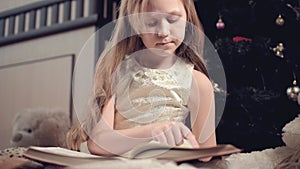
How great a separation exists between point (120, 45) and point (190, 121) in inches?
7.2

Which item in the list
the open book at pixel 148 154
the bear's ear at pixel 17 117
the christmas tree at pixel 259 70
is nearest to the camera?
the open book at pixel 148 154

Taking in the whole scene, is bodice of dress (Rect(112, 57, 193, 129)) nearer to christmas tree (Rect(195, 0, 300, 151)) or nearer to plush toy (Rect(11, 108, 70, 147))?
christmas tree (Rect(195, 0, 300, 151))

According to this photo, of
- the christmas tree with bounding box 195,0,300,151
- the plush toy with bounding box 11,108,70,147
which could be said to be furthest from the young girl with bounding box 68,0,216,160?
the plush toy with bounding box 11,108,70,147

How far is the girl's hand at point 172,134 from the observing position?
69cm

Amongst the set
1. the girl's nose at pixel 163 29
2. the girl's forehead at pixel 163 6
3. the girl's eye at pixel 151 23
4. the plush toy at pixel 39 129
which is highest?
the girl's forehead at pixel 163 6

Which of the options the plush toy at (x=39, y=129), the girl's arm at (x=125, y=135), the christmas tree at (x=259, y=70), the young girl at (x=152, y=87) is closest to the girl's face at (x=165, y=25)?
the young girl at (x=152, y=87)

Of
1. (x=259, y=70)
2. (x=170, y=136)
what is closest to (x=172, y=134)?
(x=170, y=136)

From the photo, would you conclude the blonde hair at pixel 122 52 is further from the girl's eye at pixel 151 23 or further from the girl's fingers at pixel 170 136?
the girl's fingers at pixel 170 136

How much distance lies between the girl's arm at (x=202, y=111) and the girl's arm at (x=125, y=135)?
0.17ft

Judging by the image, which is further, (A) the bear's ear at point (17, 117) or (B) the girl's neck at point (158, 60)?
(A) the bear's ear at point (17, 117)

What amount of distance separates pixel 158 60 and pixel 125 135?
14 cm

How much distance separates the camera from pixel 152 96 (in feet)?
2.59

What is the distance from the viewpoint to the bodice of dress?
0.78m

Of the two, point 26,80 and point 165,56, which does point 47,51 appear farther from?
point 165,56
